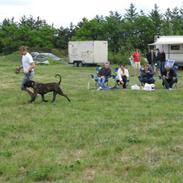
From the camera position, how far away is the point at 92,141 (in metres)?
8.42

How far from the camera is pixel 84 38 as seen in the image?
2242 inches

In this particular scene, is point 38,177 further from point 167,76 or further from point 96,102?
point 167,76

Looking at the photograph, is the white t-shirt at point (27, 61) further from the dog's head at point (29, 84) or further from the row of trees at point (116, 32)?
the row of trees at point (116, 32)

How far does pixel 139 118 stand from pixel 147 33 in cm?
4396

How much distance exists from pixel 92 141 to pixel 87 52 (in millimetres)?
30473

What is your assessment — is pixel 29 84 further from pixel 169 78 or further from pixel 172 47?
pixel 172 47

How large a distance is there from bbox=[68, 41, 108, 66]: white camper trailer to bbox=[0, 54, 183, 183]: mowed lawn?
24.5m

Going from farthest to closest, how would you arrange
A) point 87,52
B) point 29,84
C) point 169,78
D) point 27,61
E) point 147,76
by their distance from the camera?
point 87,52, point 147,76, point 169,78, point 27,61, point 29,84

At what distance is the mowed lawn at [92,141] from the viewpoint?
643cm

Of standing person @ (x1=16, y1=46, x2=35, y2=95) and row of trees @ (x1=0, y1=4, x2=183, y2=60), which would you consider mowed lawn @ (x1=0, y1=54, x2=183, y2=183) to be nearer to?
standing person @ (x1=16, y1=46, x2=35, y2=95)

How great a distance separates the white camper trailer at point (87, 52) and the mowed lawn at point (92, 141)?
80.4 feet

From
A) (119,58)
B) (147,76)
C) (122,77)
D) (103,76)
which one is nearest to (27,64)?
(103,76)

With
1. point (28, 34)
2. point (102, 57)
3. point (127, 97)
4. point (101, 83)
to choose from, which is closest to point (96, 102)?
point (127, 97)

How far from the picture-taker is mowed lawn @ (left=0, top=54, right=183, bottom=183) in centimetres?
643
